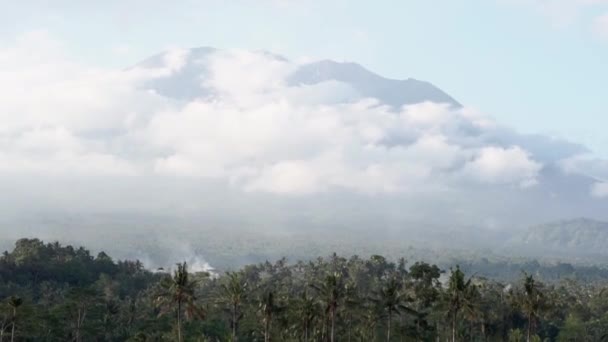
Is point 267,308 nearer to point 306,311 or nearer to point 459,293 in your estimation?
point 306,311

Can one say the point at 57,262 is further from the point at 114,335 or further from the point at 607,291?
the point at 607,291

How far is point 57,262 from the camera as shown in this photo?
172750mm

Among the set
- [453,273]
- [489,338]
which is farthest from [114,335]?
[489,338]

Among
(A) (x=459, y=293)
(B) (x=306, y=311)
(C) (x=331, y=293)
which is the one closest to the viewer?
(A) (x=459, y=293)

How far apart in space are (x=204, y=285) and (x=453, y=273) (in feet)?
346

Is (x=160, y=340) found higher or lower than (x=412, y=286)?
lower

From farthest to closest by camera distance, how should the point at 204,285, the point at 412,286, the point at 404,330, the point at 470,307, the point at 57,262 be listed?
the point at 204,285, the point at 57,262, the point at 412,286, the point at 404,330, the point at 470,307

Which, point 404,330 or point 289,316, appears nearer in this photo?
point 289,316

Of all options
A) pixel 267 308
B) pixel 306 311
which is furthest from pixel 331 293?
pixel 267 308

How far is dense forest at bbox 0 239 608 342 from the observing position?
9069cm

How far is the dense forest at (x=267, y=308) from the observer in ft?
298

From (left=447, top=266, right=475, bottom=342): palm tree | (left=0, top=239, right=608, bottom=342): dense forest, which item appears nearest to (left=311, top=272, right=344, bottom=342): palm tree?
(left=0, top=239, right=608, bottom=342): dense forest

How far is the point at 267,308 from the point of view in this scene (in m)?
90.1

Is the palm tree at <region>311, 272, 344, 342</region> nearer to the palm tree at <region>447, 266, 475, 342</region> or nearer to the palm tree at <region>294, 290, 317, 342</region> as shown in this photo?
the palm tree at <region>294, 290, 317, 342</region>
